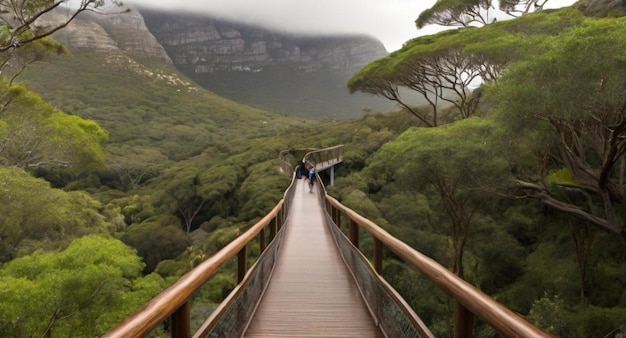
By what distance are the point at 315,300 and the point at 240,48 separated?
178234 millimetres

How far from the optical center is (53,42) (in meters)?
16.2

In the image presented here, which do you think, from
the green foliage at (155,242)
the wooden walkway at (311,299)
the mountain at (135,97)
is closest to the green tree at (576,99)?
the wooden walkway at (311,299)

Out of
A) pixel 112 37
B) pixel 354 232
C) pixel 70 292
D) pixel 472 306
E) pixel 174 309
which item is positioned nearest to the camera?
pixel 472 306

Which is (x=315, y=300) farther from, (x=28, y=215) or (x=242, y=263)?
(x=28, y=215)

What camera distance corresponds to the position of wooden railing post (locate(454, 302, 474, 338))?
5.72 ft

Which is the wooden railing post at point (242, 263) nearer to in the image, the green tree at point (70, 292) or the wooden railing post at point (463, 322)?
the wooden railing post at point (463, 322)

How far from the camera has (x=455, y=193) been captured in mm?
15125

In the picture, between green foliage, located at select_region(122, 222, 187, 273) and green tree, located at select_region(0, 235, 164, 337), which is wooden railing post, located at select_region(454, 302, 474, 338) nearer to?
green tree, located at select_region(0, 235, 164, 337)

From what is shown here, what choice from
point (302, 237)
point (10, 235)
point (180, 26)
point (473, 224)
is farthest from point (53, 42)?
point (180, 26)

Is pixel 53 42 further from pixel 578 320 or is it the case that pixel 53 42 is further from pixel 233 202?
pixel 578 320

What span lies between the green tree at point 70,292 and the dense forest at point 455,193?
0.05 metres

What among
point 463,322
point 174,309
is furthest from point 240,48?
point 463,322

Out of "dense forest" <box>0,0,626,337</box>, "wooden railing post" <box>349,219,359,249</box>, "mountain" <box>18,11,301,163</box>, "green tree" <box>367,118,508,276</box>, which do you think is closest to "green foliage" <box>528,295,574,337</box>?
"dense forest" <box>0,0,626,337</box>

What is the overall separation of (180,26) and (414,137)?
180 meters
